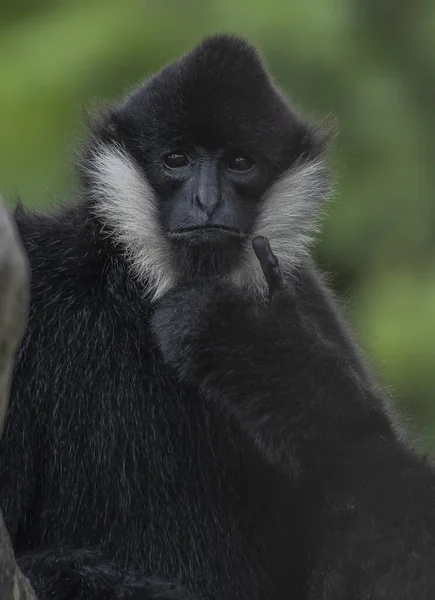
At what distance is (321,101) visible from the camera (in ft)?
26.7

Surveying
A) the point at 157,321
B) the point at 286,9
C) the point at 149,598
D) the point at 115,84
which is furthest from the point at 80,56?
the point at 149,598

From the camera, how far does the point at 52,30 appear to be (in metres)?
8.15

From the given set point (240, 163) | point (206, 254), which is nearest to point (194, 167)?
point (240, 163)

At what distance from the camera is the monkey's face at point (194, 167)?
4.19 metres

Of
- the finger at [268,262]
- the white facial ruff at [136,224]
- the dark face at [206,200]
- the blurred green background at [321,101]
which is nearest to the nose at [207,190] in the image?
the dark face at [206,200]

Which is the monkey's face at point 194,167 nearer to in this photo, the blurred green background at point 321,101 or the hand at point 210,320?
the hand at point 210,320

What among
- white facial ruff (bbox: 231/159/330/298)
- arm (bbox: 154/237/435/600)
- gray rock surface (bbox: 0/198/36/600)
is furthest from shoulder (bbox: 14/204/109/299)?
gray rock surface (bbox: 0/198/36/600)

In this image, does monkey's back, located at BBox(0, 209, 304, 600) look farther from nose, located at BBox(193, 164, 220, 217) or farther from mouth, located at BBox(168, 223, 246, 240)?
nose, located at BBox(193, 164, 220, 217)

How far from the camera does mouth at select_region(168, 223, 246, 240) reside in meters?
4.13

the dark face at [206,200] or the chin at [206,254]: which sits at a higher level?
the dark face at [206,200]

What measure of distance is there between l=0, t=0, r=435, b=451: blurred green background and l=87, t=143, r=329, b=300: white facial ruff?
2.87 meters

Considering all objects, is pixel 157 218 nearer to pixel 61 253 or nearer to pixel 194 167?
pixel 194 167

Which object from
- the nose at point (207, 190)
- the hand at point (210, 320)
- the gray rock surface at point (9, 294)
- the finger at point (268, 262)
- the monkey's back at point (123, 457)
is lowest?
the monkey's back at point (123, 457)

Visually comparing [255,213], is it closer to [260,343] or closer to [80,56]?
[260,343]
